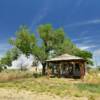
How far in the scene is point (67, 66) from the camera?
4869 centimetres

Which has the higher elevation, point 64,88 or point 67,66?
point 67,66

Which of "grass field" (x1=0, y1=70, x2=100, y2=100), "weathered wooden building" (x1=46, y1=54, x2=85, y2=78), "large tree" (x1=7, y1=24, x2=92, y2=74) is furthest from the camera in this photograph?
"large tree" (x1=7, y1=24, x2=92, y2=74)

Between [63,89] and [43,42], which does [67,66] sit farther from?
[63,89]

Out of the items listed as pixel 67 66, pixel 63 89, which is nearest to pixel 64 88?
pixel 63 89

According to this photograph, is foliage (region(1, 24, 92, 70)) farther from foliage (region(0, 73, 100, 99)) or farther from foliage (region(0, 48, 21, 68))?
foliage (region(0, 73, 100, 99))

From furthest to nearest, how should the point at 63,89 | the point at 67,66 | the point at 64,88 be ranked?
the point at 67,66, the point at 64,88, the point at 63,89

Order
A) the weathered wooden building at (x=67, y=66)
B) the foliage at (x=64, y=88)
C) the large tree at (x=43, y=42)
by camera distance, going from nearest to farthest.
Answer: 1. the foliage at (x=64, y=88)
2. the weathered wooden building at (x=67, y=66)
3. the large tree at (x=43, y=42)

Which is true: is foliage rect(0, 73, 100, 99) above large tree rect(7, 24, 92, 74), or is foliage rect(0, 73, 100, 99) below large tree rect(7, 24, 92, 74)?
below

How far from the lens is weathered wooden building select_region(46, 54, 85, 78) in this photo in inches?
1554

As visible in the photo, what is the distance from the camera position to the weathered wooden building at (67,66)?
3947 centimetres

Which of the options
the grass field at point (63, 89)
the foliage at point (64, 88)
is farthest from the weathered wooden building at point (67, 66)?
the foliage at point (64, 88)

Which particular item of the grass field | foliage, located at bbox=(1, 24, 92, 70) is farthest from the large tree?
the grass field

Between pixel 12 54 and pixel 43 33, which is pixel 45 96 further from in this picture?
pixel 12 54

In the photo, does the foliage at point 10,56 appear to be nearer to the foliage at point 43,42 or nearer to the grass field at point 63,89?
the foliage at point 43,42
